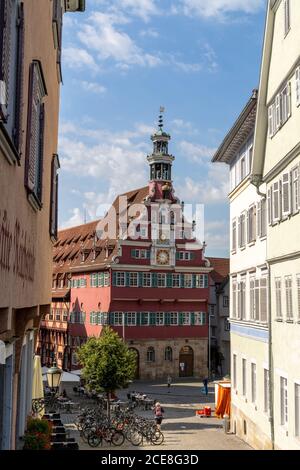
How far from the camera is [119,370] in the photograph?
30688 mm

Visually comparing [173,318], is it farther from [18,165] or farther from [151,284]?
[18,165]

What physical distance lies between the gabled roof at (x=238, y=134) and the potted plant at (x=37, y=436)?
43.7ft

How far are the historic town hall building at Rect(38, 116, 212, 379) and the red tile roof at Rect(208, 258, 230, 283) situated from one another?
7832 millimetres

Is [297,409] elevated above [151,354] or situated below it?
above

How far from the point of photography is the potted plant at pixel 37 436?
443 inches

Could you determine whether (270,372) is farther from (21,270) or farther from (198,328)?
(198,328)

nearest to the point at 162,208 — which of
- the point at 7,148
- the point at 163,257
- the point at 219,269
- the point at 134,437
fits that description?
the point at 163,257

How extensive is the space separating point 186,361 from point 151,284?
7986 millimetres

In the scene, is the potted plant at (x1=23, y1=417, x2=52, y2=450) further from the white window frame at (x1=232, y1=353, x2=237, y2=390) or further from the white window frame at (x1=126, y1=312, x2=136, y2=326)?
the white window frame at (x1=126, y1=312, x2=136, y2=326)

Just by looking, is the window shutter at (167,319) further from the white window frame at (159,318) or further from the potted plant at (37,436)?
the potted plant at (37,436)

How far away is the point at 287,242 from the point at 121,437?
12008 mm

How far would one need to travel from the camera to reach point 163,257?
174 feet

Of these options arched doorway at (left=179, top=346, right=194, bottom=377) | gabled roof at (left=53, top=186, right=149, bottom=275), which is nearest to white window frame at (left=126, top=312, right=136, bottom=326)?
gabled roof at (left=53, top=186, right=149, bottom=275)
